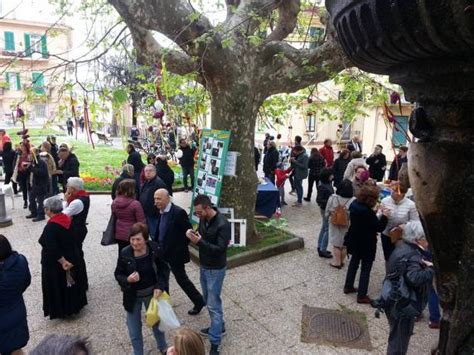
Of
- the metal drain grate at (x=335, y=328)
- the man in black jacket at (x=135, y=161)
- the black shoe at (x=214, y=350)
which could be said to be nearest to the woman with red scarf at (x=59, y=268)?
the black shoe at (x=214, y=350)

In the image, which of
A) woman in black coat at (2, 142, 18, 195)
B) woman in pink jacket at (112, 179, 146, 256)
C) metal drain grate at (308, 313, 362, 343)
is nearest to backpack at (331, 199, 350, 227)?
metal drain grate at (308, 313, 362, 343)

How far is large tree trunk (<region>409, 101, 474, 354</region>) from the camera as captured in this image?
1.70m

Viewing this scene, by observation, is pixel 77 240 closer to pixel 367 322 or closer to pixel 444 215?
pixel 367 322

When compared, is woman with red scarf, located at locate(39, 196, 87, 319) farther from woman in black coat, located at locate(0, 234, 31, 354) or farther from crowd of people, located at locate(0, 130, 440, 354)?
woman in black coat, located at locate(0, 234, 31, 354)

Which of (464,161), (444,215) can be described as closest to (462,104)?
(464,161)

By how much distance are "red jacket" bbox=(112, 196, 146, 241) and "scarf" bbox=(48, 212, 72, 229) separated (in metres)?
0.73

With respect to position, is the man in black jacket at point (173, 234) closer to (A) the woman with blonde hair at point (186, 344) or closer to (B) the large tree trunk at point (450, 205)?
(A) the woman with blonde hair at point (186, 344)

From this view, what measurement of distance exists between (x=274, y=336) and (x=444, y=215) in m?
3.16

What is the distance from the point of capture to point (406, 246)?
11.9ft

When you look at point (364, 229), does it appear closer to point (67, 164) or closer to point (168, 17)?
point (168, 17)

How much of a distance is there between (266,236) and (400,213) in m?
3.01

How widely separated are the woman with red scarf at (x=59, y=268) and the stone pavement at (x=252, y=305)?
0.23m

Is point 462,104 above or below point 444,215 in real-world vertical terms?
above

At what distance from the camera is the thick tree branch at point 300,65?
5926mm
